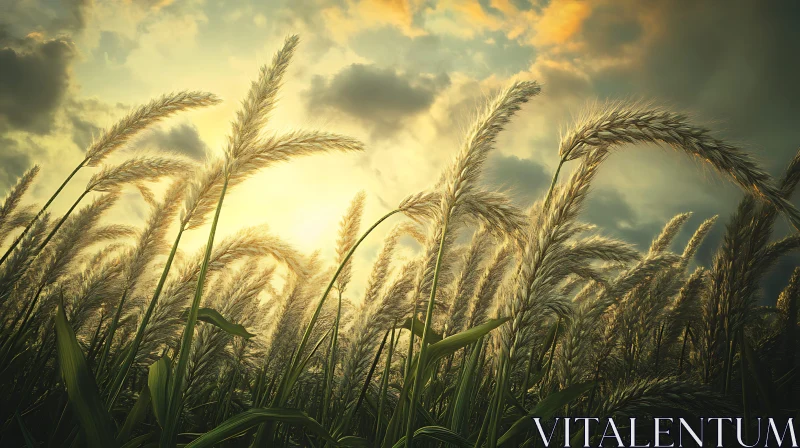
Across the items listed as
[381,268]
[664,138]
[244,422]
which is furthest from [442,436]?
[381,268]

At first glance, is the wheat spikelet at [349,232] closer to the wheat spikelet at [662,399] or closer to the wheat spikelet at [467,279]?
the wheat spikelet at [467,279]

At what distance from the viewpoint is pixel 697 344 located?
9.95 feet

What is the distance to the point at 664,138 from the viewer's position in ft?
6.29

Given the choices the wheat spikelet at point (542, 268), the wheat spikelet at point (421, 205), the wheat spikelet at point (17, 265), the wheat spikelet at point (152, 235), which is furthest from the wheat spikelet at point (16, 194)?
the wheat spikelet at point (542, 268)

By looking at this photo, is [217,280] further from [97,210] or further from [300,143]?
[300,143]

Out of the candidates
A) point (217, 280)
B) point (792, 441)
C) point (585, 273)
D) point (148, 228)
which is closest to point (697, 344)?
point (585, 273)

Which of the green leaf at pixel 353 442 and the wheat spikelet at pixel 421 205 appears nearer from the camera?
the green leaf at pixel 353 442

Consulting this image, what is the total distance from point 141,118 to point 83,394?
3.02m

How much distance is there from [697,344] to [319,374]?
126 inches

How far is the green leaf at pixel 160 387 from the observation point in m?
1.52

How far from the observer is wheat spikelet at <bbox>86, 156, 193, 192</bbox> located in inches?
133

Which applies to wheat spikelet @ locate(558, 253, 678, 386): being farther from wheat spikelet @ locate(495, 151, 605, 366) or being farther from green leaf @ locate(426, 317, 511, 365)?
green leaf @ locate(426, 317, 511, 365)

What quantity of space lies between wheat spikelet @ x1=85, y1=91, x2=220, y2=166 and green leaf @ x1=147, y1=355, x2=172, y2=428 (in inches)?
98.6

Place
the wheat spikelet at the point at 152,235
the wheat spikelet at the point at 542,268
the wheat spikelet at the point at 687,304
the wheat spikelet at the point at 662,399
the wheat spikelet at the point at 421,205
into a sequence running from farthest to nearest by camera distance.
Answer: the wheat spikelet at the point at 687,304 → the wheat spikelet at the point at 152,235 → the wheat spikelet at the point at 421,205 → the wheat spikelet at the point at 662,399 → the wheat spikelet at the point at 542,268
